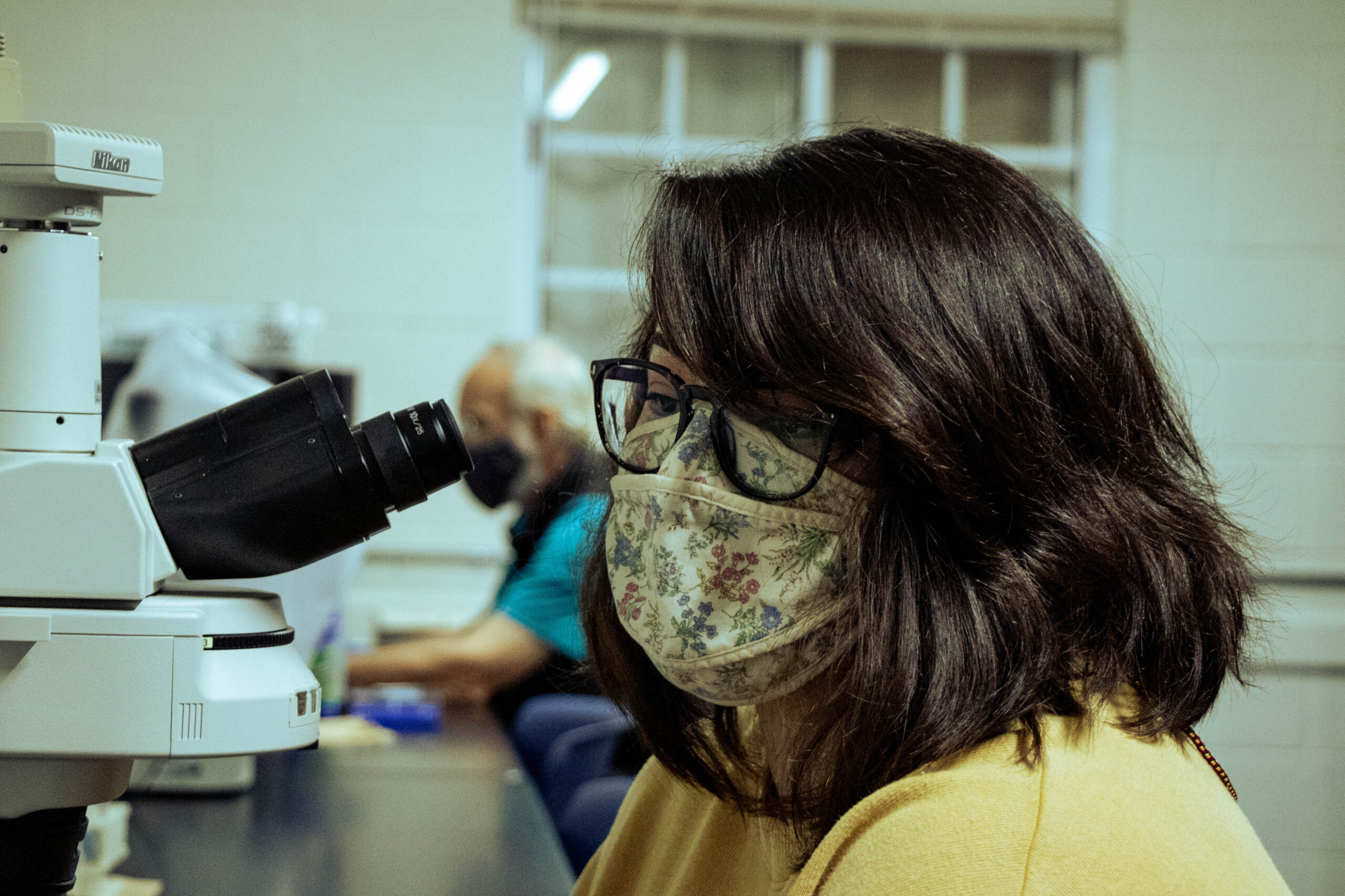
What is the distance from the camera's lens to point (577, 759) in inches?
71.2

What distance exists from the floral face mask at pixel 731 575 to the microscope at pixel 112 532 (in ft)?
0.67

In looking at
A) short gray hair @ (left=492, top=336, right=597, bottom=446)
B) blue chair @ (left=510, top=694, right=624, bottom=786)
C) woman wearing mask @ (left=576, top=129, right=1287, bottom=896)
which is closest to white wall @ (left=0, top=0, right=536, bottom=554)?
short gray hair @ (left=492, top=336, right=597, bottom=446)

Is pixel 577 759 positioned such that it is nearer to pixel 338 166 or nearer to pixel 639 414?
pixel 639 414

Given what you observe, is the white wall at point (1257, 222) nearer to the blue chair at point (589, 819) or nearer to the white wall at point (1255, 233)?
the white wall at point (1255, 233)

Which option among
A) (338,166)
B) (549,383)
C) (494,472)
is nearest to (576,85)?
(338,166)

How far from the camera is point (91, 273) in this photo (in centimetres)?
53

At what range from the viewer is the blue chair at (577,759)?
5.88ft

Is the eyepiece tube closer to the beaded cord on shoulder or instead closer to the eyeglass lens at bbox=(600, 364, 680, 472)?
A: the eyeglass lens at bbox=(600, 364, 680, 472)

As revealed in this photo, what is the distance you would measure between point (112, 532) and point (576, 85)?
102 inches

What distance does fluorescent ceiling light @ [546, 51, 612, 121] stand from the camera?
288 centimetres

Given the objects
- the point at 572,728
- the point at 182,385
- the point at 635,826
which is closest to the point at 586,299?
the point at 572,728

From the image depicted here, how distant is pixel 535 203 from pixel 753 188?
232 cm

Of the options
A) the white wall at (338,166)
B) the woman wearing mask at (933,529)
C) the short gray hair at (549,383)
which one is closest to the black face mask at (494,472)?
the short gray hair at (549,383)

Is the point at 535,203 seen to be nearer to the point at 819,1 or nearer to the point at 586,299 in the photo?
the point at 586,299
